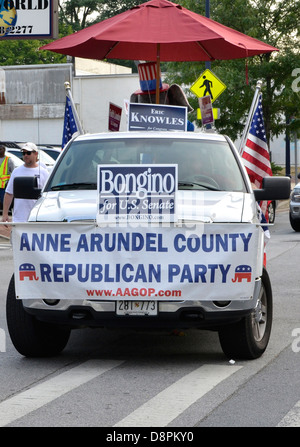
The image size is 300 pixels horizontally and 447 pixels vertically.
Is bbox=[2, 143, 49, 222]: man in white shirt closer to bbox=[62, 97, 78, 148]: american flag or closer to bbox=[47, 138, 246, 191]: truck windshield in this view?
bbox=[62, 97, 78, 148]: american flag

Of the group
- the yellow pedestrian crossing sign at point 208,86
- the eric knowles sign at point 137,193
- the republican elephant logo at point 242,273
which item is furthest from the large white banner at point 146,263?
the yellow pedestrian crossing sign at point 208,86

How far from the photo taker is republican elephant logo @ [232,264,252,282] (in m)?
7.23

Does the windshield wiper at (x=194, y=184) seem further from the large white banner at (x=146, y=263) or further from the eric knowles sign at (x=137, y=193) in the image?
the large white banner at (x=146, y=263)

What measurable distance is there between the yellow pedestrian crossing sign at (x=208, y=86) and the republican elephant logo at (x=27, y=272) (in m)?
17.5

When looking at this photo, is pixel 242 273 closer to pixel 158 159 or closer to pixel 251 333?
pixel 251 333

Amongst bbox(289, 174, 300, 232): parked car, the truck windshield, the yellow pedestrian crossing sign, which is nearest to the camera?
the truck windshield

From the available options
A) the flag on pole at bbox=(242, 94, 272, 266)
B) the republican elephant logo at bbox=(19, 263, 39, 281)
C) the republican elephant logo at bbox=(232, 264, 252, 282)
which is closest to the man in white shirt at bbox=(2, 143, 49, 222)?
the flag on pole at bbox=(242, 94, 272, 266)

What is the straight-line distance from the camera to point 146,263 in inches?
287

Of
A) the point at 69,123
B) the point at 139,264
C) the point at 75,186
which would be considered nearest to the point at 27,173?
the point at 69,123

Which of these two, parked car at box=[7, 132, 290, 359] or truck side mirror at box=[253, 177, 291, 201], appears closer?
parked car at box=[7, 132, 290, 359]

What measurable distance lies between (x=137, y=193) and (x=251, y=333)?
1412mm

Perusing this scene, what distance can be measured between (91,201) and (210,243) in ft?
3.61

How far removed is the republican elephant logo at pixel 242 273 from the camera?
23.7ft

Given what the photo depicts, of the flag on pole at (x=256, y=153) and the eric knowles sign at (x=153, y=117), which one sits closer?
the eric knowles sign at (x=153, y=117)
